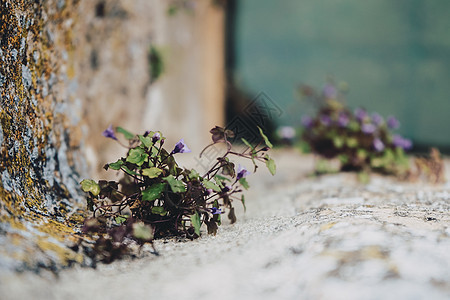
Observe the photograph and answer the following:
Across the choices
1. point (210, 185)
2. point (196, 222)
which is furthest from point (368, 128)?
point (196, 222)

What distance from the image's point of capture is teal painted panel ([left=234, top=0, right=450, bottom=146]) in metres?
4.85

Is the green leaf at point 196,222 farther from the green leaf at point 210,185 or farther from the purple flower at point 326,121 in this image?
the purple flower at point 326,121

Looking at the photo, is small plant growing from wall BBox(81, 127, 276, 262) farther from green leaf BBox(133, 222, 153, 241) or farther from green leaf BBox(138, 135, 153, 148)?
green leaf BBox(133, 222, 153, 241)

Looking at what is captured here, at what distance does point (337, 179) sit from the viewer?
3354mm

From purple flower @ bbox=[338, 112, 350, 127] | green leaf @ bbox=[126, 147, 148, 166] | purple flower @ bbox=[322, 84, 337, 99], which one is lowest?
green leaf @ bbox=[126, 147, 148, 166]

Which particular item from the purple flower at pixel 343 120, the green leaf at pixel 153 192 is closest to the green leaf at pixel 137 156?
the green leaf at pixel 153 192

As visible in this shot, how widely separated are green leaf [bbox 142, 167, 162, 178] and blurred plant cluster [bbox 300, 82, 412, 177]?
6.76ft

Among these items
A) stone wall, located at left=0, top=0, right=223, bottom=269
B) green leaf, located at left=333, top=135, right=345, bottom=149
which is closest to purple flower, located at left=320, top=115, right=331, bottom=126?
green leaf, located at left=333, top=135, right=345, bottom=149

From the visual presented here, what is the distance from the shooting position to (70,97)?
2674 mm

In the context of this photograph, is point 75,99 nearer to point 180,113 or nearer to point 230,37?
point 180,113

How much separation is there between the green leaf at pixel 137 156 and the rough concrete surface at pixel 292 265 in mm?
349

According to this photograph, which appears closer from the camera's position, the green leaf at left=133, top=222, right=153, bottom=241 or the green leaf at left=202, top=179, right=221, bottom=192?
the green leaf at left=133, top=222, right=153, bottom=241

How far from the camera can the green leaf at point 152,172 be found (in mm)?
1782

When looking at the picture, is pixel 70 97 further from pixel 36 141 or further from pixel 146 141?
pixel 146 141
